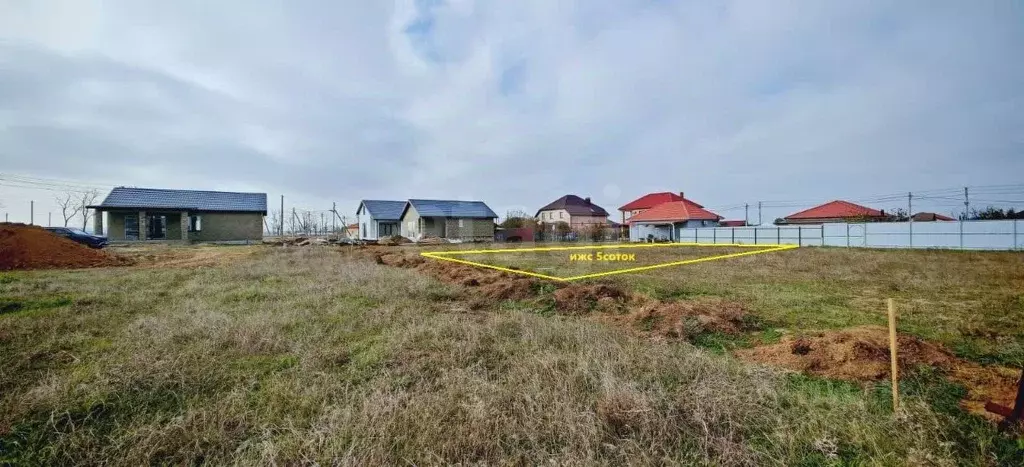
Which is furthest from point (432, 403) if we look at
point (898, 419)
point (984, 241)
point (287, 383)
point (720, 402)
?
point (984, 241)

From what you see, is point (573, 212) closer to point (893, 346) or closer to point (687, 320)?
point (687, 320)

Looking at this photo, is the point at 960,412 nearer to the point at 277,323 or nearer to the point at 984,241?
the point at 277,323

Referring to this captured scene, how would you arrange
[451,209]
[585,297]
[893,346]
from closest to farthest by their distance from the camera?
[893,346]
[585,297]
[451,209]

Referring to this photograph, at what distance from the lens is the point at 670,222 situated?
1626 inches

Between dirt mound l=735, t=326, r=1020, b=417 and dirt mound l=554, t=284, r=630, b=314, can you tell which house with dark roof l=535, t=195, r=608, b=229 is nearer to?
dirt mound l=554, t=284, r=630, b=314

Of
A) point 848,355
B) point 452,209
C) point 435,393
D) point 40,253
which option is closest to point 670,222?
point 452,209

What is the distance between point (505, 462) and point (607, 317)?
4855 mm

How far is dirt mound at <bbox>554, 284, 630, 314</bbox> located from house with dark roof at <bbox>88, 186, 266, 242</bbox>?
32.4 metres

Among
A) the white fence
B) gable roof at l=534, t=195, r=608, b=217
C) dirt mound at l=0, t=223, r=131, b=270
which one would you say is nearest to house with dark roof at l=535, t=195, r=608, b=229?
gable roof at l=534, t=195, r=608, b=217

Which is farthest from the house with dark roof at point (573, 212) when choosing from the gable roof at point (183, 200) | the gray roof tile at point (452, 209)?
the gable roof at point (183, 200)

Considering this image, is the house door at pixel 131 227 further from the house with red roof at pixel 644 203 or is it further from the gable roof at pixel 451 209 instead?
the house with red roof at pixel 644 203

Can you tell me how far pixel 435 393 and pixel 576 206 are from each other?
61.0 meters

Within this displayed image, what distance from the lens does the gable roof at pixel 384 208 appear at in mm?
41781

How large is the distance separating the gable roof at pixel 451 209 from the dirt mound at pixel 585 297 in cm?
3034
